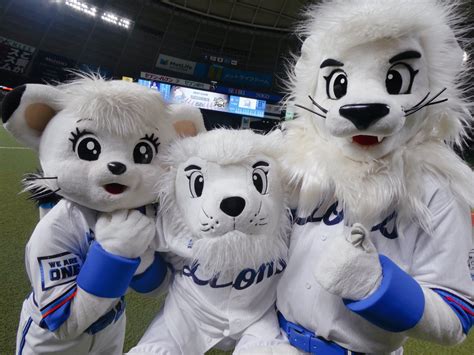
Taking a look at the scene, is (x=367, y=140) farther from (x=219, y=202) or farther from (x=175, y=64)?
(x=175, y=64)

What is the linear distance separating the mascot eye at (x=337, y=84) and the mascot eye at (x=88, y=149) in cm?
54

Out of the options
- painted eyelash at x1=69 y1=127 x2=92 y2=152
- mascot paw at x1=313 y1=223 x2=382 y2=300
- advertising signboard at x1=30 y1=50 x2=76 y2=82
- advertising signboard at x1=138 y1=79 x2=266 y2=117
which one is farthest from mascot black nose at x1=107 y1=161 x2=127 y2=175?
advertising signboard at x1=30 y1=50 x2=76 y2=82

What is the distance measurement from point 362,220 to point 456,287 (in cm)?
20

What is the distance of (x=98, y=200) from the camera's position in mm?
756

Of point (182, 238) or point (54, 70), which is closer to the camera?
point (182, 238)

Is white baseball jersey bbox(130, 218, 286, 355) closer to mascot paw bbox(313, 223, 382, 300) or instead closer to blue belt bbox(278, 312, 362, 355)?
blue belt bbox(278, 312, 362, 355)

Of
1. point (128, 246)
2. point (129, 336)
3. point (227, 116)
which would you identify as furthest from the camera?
point (227, 116)

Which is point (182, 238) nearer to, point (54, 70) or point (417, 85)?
point (417, 85)

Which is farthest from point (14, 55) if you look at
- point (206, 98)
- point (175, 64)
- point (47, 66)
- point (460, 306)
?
point (460, 306)

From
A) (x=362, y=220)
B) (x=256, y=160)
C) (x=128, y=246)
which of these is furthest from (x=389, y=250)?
(x=128, y=246)

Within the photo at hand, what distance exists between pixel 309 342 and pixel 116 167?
1.83ft

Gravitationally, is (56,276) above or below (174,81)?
below

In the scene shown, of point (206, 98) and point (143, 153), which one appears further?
point (206, 98)

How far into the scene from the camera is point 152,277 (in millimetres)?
828
